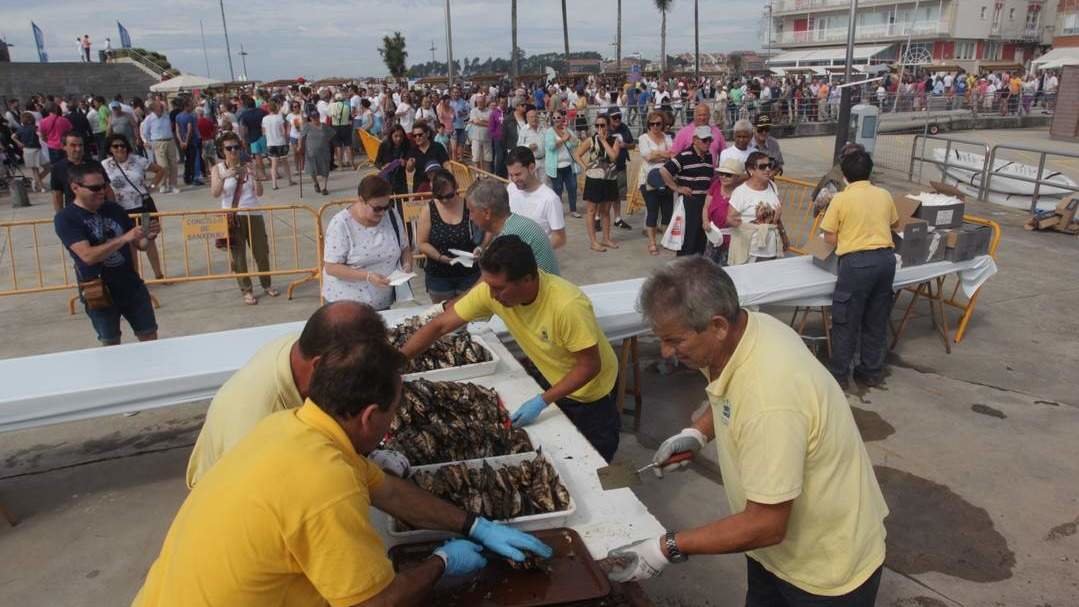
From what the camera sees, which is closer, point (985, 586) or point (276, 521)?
point (276, 521)

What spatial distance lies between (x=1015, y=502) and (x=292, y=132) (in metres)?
16.6

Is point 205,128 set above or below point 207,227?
above

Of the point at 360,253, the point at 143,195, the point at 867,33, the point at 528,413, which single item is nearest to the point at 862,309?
the point at 528,413

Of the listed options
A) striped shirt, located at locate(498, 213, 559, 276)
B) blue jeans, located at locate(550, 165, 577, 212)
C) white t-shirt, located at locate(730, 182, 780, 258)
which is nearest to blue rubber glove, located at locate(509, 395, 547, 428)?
striped shirt, located at locate(498, 213, 559, 276)

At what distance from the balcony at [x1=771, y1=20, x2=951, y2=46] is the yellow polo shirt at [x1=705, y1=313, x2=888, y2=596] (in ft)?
223

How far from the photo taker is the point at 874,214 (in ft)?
18.2

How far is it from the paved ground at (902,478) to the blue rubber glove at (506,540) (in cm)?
163

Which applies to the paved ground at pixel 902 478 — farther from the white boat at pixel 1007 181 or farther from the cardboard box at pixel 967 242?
the white boat at pixel 1007 181

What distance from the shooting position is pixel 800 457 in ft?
6.54

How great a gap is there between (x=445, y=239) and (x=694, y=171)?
4029 millimetres

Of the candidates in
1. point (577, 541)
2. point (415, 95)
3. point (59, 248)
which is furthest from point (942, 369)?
point (415, 95)

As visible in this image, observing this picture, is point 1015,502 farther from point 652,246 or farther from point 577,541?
point 652,246

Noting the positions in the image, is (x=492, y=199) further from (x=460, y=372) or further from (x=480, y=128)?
(x=480, y=128)

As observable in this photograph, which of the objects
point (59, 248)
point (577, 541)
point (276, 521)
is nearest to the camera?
point (276, 521)
